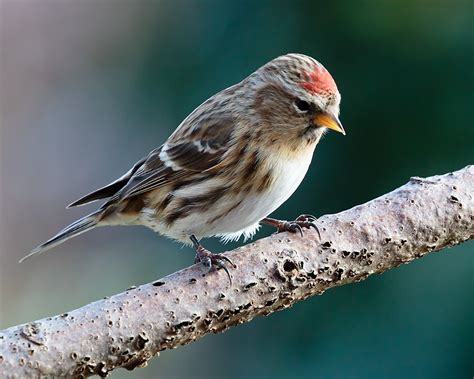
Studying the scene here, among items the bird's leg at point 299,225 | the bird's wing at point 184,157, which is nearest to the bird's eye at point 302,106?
the bird's wing at point 184,157

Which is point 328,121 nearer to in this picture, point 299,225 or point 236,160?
point 236,160

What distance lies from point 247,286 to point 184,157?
873 millimetres

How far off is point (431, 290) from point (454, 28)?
1035 mm

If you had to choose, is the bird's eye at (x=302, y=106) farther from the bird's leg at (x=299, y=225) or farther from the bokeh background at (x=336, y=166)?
the bokeh background at (x=336, y=166)

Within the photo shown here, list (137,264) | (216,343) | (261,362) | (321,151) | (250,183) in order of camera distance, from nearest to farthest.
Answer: (250,183) → (321,151) → (261,362) → (216,343) → (137,264)

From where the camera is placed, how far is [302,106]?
2857mm

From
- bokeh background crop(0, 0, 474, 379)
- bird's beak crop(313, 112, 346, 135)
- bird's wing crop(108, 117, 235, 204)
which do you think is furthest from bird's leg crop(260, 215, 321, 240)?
bokeh background crop(0, 0, 474, 379)

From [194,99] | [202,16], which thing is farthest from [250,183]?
[202,16]

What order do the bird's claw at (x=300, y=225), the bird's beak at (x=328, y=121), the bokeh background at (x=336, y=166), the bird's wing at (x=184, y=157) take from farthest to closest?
the bokeh background at (x=336, y=166) < the bird's wing at (x=184, y=157) < the bird's beak at (x=328, y=121) < the bird's claw at (x=300, y=225)

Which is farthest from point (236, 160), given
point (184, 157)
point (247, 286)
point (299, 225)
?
point (247, 286)

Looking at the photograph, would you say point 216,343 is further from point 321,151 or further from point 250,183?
point 250,183

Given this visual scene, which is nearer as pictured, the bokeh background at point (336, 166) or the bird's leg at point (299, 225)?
the bird's leg at point (299, 225)

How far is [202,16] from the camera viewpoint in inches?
174

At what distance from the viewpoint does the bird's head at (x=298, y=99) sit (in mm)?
2781
